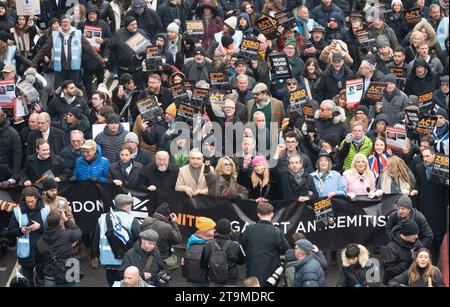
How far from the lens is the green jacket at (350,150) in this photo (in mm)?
19984

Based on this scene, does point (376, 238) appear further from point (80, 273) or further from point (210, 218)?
point (80, 273)

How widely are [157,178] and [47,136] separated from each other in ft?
6.84

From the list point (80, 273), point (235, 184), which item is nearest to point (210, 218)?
point (235, 184)

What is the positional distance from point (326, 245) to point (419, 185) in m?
1.47

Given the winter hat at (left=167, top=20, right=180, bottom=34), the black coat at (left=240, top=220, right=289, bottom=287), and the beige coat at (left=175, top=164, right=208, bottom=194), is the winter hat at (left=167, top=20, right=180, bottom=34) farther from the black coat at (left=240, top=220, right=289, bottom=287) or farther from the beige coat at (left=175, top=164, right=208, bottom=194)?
the black coat at (left=240, top=220, right=289, bottom=287)

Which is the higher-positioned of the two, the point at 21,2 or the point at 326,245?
the point at 21,2

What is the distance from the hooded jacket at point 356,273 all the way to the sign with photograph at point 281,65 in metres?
6.07

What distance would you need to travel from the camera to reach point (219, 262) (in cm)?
1723

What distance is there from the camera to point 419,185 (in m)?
19.2

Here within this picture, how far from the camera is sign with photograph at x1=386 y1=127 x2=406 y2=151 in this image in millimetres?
19975

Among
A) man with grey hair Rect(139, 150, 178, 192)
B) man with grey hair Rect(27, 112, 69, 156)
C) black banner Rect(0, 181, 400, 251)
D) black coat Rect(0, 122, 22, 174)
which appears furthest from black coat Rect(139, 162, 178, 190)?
black coat Rect(0, 122, 22, 174)

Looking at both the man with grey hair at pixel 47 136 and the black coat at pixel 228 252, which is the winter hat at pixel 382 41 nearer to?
the man with grey hair at pixel 47 136

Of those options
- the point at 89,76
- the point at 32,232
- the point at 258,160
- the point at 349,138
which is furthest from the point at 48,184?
the point at 89,76

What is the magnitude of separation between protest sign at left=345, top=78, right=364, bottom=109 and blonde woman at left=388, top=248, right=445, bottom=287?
501 cm
